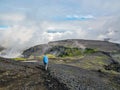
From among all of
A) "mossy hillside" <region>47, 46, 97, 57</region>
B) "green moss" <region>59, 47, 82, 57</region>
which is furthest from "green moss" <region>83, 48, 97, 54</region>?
"green moss" <region>59, 47, 82, 57</region>

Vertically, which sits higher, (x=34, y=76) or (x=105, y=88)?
(x=34, y=76)

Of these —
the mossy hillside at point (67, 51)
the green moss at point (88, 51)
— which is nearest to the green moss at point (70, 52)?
the mossy hillside at point (67, 51)

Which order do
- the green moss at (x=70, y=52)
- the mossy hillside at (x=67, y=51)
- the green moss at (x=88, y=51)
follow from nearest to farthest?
the green moss at (x=88, y=51)
the mossy hillside at (x=67, y=51)
the green moss at (x=70, y=52)

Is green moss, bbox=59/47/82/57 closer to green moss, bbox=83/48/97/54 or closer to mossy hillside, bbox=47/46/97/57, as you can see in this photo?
mossy hillside, bbox=47/46/97/57

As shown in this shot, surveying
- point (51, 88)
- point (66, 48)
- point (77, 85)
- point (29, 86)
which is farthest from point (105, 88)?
point (66, 48)

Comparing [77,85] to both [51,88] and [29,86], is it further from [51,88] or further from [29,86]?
[29,86]

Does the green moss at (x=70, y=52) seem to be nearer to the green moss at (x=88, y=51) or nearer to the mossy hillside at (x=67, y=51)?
the mossy hillside at (x=67, y=51)

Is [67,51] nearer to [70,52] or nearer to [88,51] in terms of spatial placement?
[70,52]

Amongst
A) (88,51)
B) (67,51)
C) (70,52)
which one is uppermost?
(67,51)

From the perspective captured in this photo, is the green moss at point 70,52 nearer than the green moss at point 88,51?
No

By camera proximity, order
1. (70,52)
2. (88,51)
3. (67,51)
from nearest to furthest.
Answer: (88,51), (70,52), (67,51)

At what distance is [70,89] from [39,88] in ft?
13.7

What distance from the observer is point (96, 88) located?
34219 mm

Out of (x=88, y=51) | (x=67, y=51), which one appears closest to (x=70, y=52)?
(x=67, y=51)
